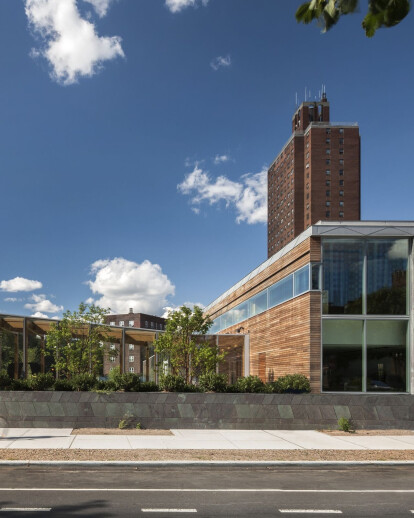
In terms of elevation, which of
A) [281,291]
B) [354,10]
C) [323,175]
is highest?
[323,175]

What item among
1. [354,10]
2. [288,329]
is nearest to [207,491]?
[354,10]

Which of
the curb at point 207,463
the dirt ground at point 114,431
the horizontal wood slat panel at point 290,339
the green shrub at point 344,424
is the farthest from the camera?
the horizontal wood slat panel at point 290,339

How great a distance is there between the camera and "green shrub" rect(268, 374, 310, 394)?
21.4 meters

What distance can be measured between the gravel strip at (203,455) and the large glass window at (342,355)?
24.0 ft

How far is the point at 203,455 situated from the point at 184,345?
35.4 ft

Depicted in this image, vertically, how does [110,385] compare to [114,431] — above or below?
above

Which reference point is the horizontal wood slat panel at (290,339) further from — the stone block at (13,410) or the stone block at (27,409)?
the stone block at (13,410)

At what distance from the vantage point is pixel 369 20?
3.45 metres

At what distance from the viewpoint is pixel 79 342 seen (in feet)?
79.0

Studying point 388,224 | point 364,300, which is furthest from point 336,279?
point 388,224

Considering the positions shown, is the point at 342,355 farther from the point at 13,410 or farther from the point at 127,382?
the point at 13,410

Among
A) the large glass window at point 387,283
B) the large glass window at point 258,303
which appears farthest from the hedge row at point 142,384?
the large glass window at point 258,303

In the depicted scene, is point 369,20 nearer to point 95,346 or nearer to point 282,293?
point 95,346

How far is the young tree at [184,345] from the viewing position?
81.1ft
